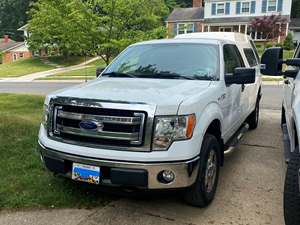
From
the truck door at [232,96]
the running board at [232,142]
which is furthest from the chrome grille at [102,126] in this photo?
the running board at [232,142]

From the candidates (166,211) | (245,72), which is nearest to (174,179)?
(166,211)

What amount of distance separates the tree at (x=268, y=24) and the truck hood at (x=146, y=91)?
34198 millimetres

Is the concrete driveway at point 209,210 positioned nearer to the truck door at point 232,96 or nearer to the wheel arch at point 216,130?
the wheel arch at point 216,130

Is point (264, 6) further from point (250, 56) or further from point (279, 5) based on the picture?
point (250, 56)

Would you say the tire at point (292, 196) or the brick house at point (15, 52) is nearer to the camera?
the tire at point (292, 196)

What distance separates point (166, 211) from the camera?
3592 mm

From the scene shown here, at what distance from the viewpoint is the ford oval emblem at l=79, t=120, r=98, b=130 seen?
10.6 ft

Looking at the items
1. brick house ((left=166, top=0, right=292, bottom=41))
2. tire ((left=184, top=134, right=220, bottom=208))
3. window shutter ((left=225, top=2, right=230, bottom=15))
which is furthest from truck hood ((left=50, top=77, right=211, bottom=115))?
window shutter ((left=225, top=2, right=230, bottom=15))

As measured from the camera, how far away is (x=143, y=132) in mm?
3084

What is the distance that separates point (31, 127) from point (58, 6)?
196 inches

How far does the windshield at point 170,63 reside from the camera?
4332 millimetres

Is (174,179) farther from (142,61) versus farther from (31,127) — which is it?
(31,127)

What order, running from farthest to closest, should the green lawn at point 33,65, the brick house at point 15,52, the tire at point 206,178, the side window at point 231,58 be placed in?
the brick house at point 15,52 → the green lawn at point 33,65 → the side window at point 231,58 → the tire at point 206,178

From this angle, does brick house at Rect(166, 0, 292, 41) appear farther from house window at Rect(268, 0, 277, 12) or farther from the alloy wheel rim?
the alloy wheel rim
